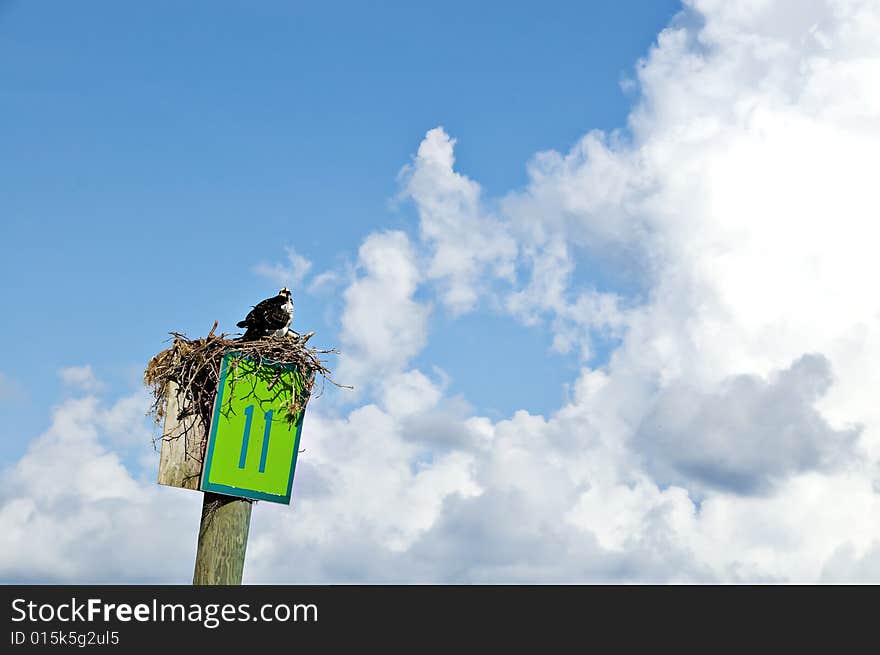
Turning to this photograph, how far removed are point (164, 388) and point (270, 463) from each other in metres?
1.19

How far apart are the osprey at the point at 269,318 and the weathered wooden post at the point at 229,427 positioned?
0.22m

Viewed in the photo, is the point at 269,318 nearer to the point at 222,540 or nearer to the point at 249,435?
the point at 249,435

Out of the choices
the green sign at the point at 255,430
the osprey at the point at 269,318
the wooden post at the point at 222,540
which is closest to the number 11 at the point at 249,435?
the green sign at the point at 255,430

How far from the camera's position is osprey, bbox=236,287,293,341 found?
8.26 meters

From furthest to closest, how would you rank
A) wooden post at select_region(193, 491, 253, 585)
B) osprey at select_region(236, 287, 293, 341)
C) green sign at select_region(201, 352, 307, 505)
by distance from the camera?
osprey at select_region(236, 287, 293, 341)
green sign at select_region(201, 352, 307, 505)
wooden post at select_region(193, 491, 253, 585)

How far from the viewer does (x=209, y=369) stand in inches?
311

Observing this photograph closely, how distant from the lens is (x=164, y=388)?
799 centimetres

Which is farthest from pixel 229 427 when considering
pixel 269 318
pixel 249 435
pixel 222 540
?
pixel 269 318

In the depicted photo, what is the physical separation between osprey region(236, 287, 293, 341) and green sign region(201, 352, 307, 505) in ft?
1.58

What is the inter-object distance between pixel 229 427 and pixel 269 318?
116 cm

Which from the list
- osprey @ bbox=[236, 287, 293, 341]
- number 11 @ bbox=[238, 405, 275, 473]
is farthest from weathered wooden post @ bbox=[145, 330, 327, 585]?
osprey @ bbox=[236, 287, 293, 341]

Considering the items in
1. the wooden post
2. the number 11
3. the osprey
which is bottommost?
the wooden post

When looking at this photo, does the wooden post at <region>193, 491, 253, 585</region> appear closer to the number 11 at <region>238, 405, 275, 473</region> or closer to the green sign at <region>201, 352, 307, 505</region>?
the green sign at <region>201, 352, 307, 505</region>
